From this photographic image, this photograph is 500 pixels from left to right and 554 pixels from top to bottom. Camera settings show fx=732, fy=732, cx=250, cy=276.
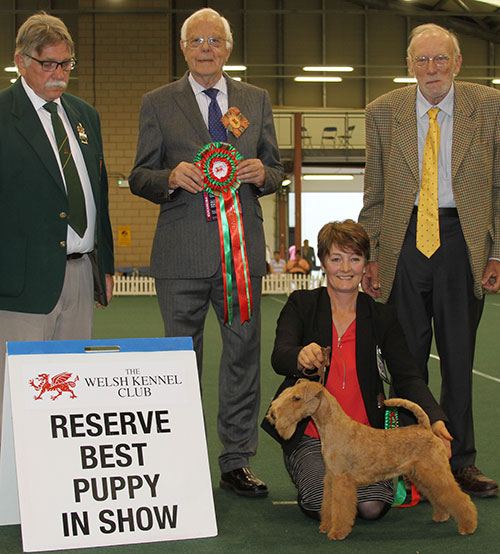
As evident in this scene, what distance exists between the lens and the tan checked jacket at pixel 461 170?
266cm

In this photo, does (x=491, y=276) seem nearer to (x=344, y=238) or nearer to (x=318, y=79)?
(x=344, y=238)

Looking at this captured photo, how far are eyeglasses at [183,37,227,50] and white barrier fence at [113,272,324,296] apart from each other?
13.1 metres

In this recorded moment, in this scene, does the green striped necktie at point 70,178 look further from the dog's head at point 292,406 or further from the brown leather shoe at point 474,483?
the brown leather shoe at point 474,483

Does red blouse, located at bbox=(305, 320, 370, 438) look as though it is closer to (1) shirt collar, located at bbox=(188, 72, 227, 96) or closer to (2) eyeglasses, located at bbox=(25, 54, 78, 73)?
(1) shirt collar, located at bbox=(188, 72, 227, 96)

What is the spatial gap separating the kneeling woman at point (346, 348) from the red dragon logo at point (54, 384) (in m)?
0.65

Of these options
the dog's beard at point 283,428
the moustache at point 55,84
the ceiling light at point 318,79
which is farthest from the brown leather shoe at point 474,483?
the ceiling light at point 318,79

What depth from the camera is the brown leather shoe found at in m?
2.63

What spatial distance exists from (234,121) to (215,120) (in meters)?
0.08

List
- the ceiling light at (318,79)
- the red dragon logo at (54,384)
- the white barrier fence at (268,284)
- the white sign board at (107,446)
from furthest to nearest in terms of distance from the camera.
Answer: the ceiling light at (318,79), the white barrier fence at (268,284), the red dragon logo at (54,384), the white sign board at (107,446)

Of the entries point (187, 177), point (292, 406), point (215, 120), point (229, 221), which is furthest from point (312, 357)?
point (215, 120)

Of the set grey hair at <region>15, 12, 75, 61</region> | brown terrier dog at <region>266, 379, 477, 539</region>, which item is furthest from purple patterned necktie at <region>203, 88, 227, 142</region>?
Result: brown terrier dog at <region>266, 379, 477, 539</region>

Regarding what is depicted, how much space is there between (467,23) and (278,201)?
7191mm

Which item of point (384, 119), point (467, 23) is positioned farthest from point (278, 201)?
point (384, 119)

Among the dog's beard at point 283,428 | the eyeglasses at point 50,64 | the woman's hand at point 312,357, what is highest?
the eyeglasses at point 50,64
